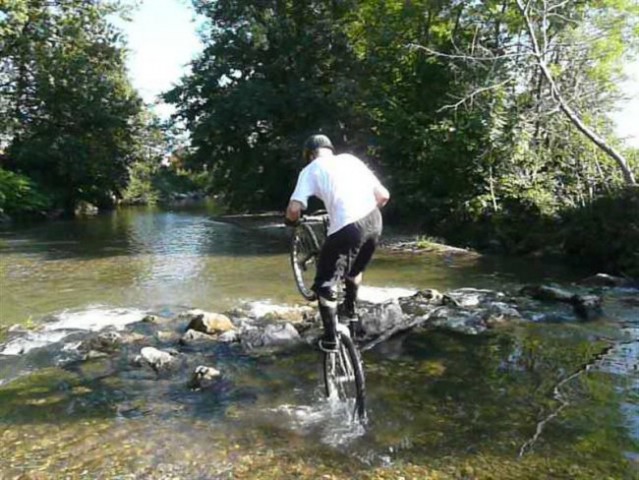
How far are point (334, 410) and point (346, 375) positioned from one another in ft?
1.16

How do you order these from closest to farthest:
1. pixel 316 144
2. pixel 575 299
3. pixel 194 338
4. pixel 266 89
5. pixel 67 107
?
1. pixel 316 144
2. pixel 194 338
3. pixel 575 299
4. pixel 266 89
5. pixel 67 107

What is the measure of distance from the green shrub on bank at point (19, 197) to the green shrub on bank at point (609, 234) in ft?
95.3

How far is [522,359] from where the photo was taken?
23.4 ft

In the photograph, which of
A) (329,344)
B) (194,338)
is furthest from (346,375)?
(194,338)

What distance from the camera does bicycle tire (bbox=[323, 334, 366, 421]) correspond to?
512 centimetres

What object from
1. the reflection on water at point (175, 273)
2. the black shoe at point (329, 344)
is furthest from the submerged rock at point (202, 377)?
the reflection on water at point (175, 273)

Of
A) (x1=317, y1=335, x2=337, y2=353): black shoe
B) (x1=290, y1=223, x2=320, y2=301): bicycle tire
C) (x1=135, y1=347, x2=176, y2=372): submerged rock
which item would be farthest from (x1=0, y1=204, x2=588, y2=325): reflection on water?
(x1=317, y1=335, x2=337, y2=353): black shoe

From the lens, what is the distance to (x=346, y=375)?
5477 millimetres

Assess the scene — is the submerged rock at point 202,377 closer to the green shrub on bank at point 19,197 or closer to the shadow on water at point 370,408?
the shadow on water at point 370,408

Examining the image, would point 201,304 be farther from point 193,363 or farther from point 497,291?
point 497,291

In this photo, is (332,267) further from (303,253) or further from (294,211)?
(303,253)

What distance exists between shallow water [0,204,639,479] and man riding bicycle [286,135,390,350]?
42.2 inches

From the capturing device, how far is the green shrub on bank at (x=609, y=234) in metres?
13.9

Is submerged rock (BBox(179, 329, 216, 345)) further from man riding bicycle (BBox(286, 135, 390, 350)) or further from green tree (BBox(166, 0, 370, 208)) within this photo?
green tree (BBox(166, 0, 370, 208))
